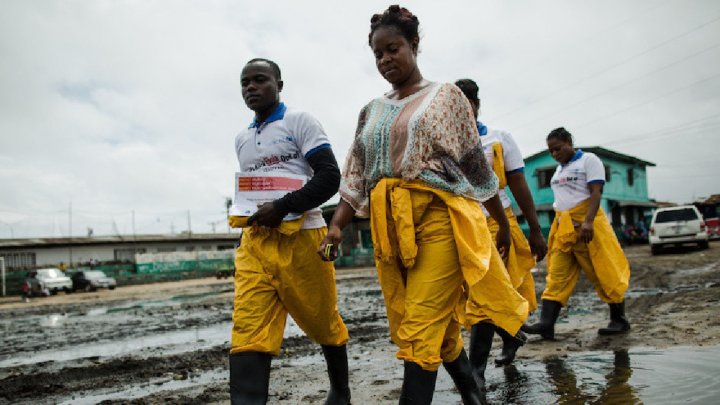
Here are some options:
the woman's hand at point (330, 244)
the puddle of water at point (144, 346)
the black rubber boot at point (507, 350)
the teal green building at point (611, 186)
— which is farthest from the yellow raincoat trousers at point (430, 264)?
the teal green building at point (611, 186)

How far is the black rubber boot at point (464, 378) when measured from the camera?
104 inches

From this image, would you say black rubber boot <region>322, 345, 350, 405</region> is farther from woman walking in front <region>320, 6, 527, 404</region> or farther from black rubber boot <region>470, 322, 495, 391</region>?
black rubber boot <region>470, 322, 495, 391</region>

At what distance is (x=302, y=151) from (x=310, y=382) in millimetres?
1903

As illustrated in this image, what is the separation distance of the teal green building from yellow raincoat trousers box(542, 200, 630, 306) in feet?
103

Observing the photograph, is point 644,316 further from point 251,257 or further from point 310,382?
point 251,257

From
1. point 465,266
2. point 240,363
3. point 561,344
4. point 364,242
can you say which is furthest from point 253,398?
point 364,242

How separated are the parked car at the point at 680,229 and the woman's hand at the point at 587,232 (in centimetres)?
1694

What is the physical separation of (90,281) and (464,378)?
32620mm

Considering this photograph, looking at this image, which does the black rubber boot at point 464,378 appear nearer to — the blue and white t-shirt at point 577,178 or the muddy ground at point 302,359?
the muddy ground at point 302,359

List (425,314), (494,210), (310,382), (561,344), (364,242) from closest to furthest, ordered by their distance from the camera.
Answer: (425,314), (494,210), (310,382), (561,344), (364,242)

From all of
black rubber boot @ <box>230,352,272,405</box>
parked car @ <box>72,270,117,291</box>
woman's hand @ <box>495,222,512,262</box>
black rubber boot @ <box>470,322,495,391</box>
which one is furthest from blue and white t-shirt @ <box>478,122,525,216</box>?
parked car @ <box>72,270,117,291</box>

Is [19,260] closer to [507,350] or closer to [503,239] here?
[507,350]

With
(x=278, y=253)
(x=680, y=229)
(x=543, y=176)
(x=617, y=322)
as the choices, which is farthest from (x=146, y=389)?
(x=543, y=176)

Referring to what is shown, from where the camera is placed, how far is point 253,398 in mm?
2568
